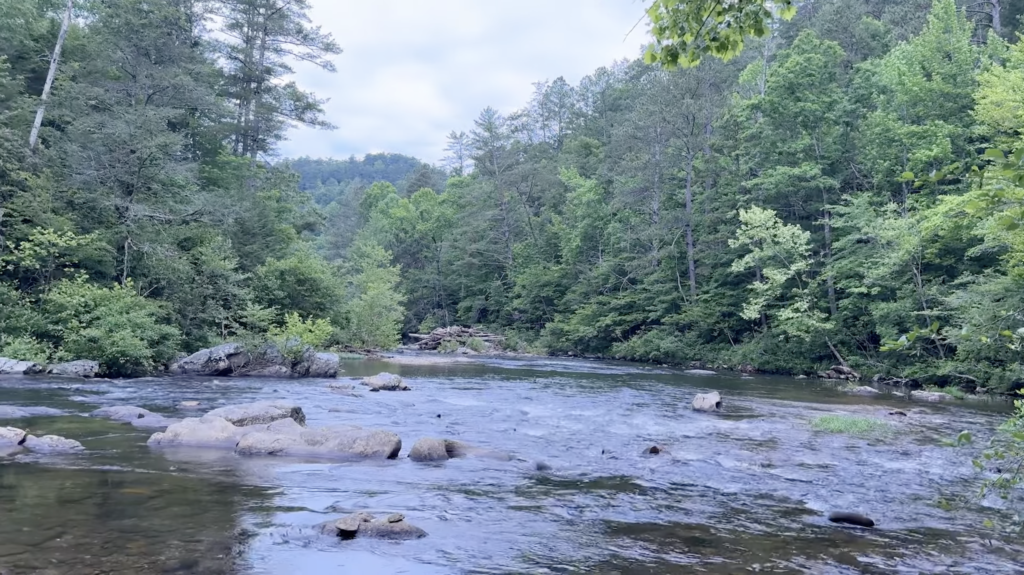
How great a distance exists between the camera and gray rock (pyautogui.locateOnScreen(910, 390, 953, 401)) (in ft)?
64.1

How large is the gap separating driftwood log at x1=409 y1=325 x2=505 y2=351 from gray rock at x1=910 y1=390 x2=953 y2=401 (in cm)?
2670

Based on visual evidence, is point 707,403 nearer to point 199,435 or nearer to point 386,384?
point 386,384

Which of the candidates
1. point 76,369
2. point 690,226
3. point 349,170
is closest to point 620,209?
point 690,226

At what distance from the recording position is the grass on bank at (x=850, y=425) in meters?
13.0

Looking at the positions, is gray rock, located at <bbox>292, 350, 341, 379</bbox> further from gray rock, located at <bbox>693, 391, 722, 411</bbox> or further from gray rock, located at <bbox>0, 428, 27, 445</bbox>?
gray rock, located at <bbox>0, 428, 27, 445</bbox>

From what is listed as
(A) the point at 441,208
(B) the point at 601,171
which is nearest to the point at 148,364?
(B) the point at 601,171

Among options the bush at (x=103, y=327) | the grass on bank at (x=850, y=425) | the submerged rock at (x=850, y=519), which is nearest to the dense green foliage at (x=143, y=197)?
the bush at (x=103, y=327)

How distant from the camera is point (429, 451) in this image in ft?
32.7

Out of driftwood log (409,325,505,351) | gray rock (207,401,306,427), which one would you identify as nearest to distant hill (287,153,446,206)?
driftwood log (409,325,505,351)

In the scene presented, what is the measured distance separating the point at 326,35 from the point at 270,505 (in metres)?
33.0

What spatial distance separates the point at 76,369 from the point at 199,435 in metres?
10.6

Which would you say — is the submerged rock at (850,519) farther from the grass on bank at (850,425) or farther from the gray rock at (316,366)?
the gray rock at (316,366)

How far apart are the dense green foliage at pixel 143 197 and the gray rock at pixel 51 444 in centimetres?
990

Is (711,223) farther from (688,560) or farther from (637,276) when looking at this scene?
(688,560)
